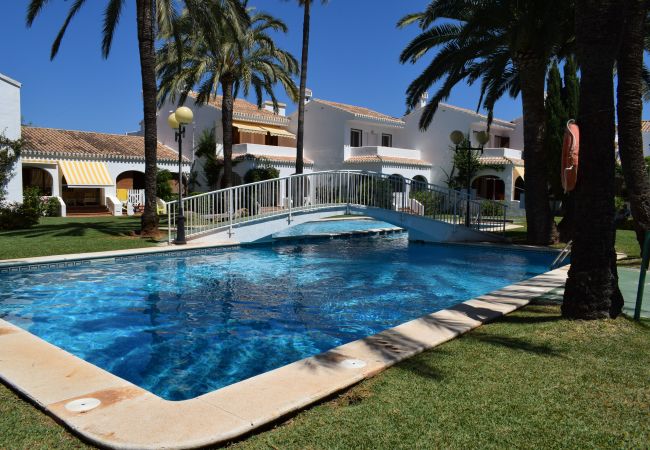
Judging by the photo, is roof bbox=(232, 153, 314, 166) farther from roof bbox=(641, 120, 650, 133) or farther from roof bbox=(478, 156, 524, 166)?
roof bbox=(641, 120, 650, 133)

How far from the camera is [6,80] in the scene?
2378 centimetres

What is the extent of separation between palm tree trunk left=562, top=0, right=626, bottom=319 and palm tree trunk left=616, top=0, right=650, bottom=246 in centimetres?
575

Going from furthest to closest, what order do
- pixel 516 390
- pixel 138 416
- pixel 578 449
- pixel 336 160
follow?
pixel 336 160 → pixel 516 390 → pixel 138 416 → pixel 578 449

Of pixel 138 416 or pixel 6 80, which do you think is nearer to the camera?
pixel 138 416

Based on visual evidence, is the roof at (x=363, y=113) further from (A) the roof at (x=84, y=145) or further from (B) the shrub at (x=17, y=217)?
(B) the shrub at (x=17, y=217)

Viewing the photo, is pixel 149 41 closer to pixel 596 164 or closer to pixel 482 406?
pixel 596 164

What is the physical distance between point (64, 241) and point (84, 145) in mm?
20401

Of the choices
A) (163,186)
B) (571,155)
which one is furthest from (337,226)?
(571,155)

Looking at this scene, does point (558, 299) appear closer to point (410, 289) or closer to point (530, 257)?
point (410, 289)

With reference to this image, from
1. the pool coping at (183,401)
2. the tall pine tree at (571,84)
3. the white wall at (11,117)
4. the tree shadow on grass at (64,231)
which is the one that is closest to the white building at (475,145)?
the tall pine tree at (571,84)

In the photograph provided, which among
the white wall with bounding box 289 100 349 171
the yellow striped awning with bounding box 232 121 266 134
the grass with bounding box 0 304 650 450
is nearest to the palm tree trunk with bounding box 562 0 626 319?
the grass with bounding box 0 304 650 450

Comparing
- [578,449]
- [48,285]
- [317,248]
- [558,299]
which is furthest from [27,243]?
[578,449]

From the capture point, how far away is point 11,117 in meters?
24.3

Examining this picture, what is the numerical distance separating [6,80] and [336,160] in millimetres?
21767
